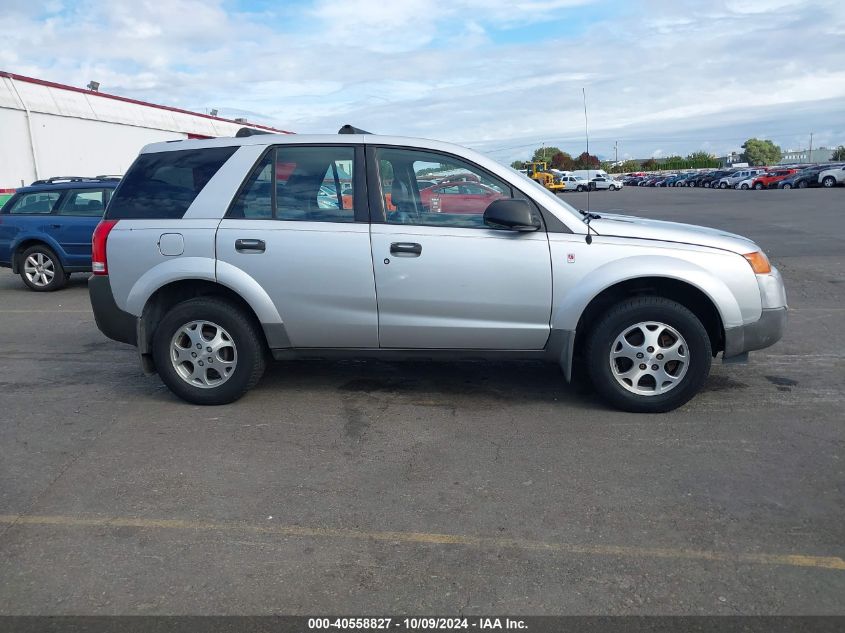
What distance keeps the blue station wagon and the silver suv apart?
6.72 meters

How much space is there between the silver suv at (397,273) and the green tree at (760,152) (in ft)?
463

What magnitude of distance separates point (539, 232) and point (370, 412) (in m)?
1.72

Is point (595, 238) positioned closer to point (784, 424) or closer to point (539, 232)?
point (539, 232)

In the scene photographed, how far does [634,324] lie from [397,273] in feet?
5.32

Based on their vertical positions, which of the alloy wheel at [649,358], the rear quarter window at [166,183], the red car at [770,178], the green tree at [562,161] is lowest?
the alloy wheel at [649,358]

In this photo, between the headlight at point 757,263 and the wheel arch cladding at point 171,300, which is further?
the wheel arch cladding at point 171,300

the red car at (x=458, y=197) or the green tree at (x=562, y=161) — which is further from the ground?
the green tree at (x=562, y=161)

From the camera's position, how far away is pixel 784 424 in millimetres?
4914

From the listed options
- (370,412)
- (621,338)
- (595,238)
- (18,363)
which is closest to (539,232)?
(595,238)

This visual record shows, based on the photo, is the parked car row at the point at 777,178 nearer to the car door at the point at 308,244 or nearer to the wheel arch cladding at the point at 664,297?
the wheel arch cladding at the point at 664,297

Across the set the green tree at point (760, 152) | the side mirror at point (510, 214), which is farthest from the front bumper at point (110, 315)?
the green tree at point (760, 152)

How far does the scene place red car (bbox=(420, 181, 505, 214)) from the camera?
16.8ft

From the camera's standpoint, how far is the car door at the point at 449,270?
16.5 ft

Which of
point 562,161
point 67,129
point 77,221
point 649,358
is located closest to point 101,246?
point 649,358
